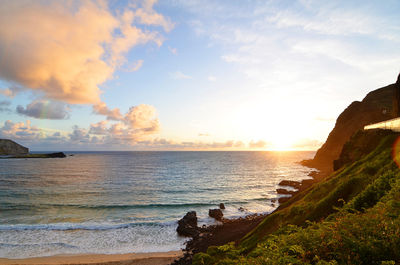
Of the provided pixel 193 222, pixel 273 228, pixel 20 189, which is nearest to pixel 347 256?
pixel 273 228

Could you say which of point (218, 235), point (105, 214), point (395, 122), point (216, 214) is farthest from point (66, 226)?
point (395, 122)

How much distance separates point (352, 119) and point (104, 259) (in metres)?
128

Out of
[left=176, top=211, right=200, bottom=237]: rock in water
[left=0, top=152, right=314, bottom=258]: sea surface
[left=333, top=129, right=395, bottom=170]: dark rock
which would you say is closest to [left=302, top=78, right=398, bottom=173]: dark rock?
[left=0, top=152, right=314, bottom=258]: sea surface

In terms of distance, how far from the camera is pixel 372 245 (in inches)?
244

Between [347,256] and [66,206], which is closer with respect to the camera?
[347,256]

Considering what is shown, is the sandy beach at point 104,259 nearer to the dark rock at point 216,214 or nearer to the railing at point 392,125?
the dark rock at point 216,214

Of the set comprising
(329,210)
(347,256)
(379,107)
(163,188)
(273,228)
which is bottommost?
(163,188)

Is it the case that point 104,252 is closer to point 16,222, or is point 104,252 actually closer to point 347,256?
point 16,222

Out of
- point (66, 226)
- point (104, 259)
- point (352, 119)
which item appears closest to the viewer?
point (104, 259)

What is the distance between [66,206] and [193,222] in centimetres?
2868

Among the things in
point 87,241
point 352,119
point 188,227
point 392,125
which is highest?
point 352,119

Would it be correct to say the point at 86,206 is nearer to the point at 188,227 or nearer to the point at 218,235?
the point at 188,227

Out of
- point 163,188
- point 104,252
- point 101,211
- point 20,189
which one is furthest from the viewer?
point 163,188

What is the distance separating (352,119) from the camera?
11025 centimetres
